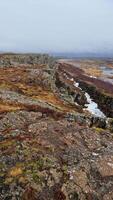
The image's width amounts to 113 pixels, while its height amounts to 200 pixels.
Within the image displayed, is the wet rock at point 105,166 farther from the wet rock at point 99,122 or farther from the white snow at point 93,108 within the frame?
the white snow at point 93,108

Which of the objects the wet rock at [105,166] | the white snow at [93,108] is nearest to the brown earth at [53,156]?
the wet rock at [105,166]

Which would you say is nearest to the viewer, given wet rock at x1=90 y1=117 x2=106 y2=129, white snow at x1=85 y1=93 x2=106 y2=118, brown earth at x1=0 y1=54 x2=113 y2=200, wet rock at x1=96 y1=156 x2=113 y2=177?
brown earth at x1=0 y1=54 x2=113 y2=200

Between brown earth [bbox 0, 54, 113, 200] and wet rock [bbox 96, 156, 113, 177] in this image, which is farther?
wet rock [bbox 96, 156, 113, 177]

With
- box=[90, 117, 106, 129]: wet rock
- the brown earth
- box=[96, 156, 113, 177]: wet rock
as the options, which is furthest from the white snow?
box=[96, 156, 113, 177]: wet rock

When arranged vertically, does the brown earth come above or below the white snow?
above

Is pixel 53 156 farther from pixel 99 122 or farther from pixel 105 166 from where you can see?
pixel 99 122

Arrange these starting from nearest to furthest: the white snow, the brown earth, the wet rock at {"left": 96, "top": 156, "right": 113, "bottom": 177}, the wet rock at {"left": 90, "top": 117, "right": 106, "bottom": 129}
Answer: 1. the brown earth
2. the wet rock at {"left": 96, "top": 156, "right": 113, "bottom": 177}
3. the wet rock at {"left": 90, "top": 117, "right": 106, "bottom": 129}
4. the white snow

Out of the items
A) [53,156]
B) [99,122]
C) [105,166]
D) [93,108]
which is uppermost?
[53,156]

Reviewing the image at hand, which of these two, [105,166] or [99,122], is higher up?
[105,166]

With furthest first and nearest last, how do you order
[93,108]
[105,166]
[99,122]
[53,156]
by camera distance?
[93,108] → [99,122] → [105,166] → [53,156]

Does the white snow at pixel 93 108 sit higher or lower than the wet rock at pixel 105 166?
lower

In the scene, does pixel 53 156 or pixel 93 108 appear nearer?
pixel 53 156

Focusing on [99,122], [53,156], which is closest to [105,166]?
[53,156]

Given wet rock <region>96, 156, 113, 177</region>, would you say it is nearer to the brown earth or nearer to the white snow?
the brown earth
